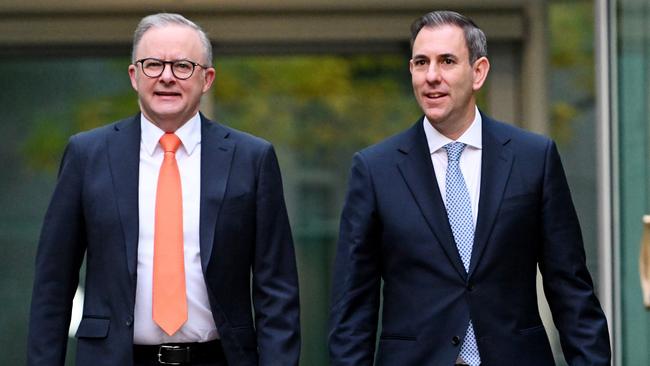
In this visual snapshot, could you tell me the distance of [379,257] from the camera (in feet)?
17.7

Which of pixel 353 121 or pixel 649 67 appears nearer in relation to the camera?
pixel 649 67

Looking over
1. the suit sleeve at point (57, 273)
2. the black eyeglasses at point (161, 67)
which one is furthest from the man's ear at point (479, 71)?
the suit sleeve at point (57, 273)

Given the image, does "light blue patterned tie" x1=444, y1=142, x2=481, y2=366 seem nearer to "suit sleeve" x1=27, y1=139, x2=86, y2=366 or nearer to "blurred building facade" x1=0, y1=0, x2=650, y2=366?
"suit sleeve" x1=27, y1=139, x2=86, y2=366

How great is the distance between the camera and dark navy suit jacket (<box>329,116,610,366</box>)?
5195 millimetres

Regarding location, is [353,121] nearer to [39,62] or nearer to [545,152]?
[39,62]

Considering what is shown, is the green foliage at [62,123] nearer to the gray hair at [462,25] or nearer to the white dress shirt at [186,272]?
the white dress shirt at [186,272]

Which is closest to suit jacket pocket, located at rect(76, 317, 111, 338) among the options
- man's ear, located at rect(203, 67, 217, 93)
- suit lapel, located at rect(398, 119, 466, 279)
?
man's ear, located at rect(203, 67, 217, 93)

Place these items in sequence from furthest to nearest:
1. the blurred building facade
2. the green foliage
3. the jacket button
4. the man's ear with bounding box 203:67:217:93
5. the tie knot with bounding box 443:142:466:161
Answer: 1. the green foliage
2. the blurred building facade
3. the man's ear with bounding box 203:67:217:93
4. the tie knot with bounding box 443:142:466:161
5. the jacket button

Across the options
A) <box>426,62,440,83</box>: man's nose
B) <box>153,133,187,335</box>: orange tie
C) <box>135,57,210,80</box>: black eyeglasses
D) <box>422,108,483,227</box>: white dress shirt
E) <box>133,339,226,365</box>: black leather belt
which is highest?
<box>135,57,210,80</box>: black eyeglasses

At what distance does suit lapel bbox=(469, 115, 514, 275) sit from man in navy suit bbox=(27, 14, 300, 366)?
0.70 metres

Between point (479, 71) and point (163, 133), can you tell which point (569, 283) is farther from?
point (163, 133)

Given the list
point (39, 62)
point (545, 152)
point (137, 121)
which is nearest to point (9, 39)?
point (39, 62)

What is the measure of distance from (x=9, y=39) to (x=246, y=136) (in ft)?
16.8

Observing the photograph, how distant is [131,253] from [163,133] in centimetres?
47
